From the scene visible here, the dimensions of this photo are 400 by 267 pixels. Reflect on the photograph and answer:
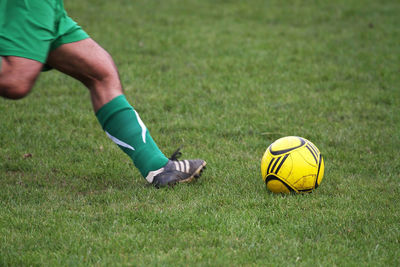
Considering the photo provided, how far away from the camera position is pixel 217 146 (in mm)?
5648

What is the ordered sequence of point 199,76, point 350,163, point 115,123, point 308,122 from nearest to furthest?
point 115,123 → point 350,163 → point 308,122 → point 199,76

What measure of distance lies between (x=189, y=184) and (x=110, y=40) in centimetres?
572

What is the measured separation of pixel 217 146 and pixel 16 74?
254 cm

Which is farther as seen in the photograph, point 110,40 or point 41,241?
point 110,40

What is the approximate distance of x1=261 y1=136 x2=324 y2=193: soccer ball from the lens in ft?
13.9

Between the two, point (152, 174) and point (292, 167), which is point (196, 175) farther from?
point (292, 167)

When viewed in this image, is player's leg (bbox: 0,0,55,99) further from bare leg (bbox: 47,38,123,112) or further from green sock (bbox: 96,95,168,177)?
green sock (bbox: 96,95,168,177)

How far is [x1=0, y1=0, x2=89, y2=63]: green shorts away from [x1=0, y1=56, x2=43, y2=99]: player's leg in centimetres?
4

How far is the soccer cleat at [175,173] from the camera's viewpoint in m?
4.45

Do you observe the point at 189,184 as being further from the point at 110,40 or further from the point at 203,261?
the point at 110,40

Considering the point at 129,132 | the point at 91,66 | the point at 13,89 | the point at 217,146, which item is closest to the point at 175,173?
the point at 129,132

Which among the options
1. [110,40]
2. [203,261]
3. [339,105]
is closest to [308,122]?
[339,105]

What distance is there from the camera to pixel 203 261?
3.24 meters

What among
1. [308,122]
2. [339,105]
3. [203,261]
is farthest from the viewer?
[339,105]
